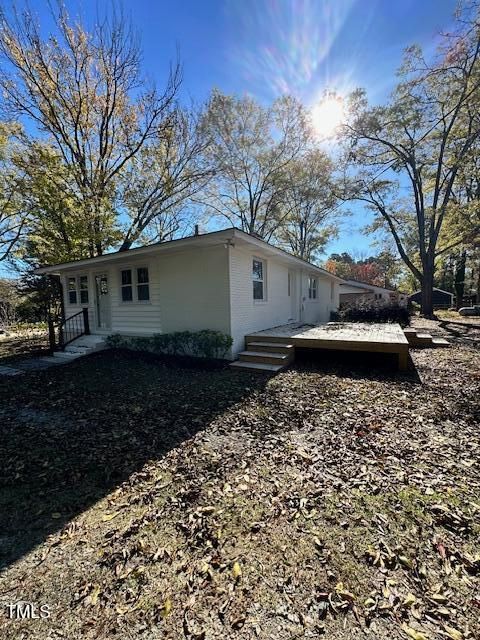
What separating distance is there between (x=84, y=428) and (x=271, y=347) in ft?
14.9

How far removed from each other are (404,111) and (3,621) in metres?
22.7

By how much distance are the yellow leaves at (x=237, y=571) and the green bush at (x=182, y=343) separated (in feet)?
17.8

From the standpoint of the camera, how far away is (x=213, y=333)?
24.1ft

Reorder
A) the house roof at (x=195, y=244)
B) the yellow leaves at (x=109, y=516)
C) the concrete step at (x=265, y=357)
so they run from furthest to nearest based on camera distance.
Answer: the concrete step at (x=265, y=357), the house roof at (x=195, y=244), the yellow leaves at (x=109, y=516)

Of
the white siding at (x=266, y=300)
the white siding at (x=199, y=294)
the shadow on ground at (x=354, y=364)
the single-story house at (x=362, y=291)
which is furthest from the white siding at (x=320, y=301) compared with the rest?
the shadow on ground at (x=354, y=364)

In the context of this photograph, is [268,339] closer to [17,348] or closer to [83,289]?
[83,289]

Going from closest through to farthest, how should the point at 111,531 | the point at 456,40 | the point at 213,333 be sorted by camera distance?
the point at 111,531 < the point at 213,333 < the point at 456,40

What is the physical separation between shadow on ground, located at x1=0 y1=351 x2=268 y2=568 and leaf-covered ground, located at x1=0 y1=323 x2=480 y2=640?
24mm

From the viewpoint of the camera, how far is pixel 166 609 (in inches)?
62.2

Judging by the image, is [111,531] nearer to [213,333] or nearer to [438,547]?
[438,547]

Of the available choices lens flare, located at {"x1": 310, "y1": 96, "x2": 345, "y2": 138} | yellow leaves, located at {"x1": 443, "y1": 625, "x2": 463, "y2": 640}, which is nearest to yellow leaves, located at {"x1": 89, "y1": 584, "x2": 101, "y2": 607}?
Answer: yellow leaves, located at {"x1": 443, "y1": 625, "x2": 463, "y2": 640}

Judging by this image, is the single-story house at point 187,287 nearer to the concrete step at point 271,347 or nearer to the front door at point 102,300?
the front door at point 102,300

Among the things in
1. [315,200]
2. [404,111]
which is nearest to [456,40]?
[404,111]

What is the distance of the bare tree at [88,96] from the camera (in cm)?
1041
